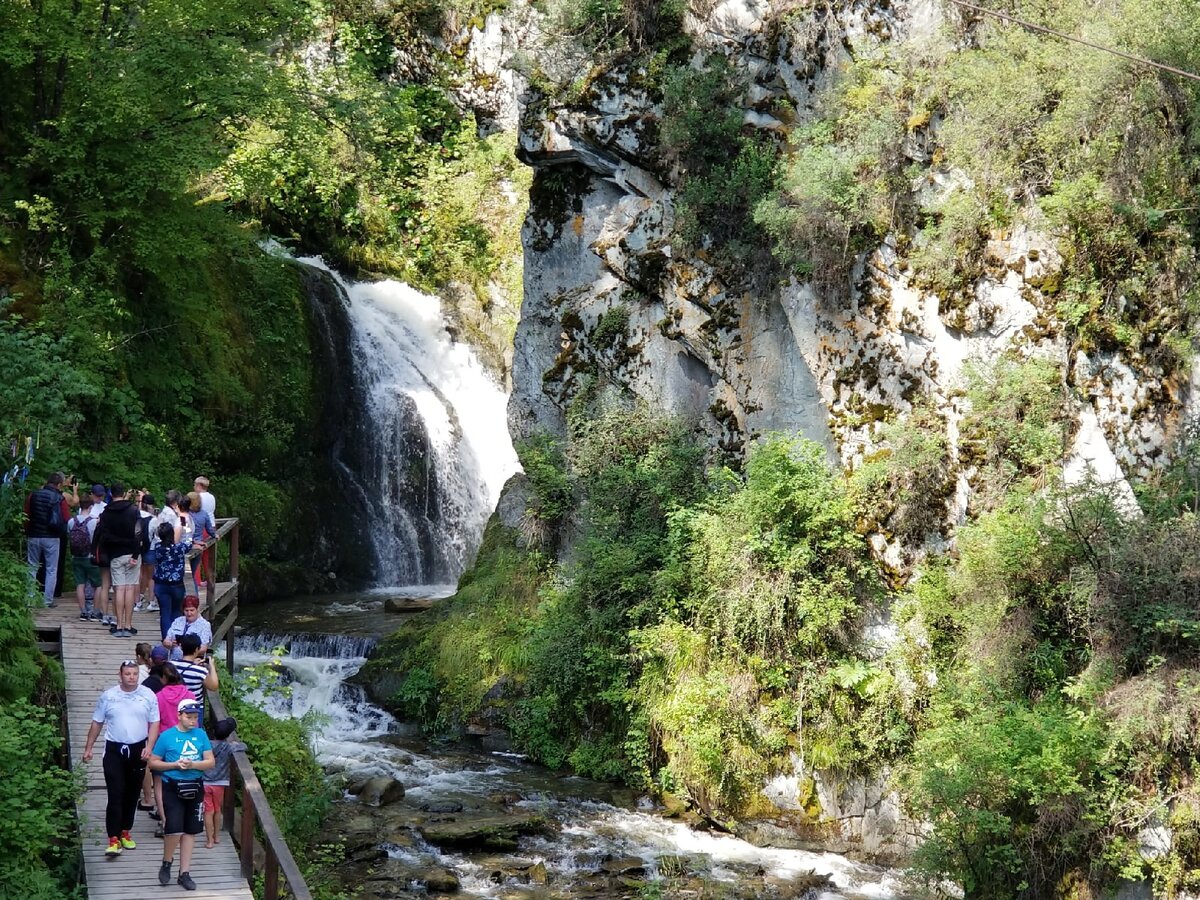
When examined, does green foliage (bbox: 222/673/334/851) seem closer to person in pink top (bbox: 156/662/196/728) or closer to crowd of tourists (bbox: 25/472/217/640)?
crowd of tourists (bbox: 25/472/217/640)

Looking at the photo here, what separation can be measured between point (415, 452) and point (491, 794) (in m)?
10.7

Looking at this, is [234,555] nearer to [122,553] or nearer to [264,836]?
[122,553]

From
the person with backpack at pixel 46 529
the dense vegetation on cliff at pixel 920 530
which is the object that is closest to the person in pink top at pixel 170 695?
the person with backpack at pixel 46 529

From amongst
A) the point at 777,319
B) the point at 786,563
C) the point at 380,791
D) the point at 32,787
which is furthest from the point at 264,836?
the point at 777,319

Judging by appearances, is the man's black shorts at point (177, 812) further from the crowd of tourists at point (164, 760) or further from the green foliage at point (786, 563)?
the green foliage at point (786, 563)

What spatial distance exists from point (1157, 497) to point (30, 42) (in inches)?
600

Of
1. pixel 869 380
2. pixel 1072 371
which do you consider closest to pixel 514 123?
pixel 869 380

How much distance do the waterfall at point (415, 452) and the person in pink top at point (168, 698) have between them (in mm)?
14651

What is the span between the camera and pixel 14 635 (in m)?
11.6

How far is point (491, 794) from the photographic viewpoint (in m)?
15.6

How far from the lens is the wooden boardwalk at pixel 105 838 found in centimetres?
889

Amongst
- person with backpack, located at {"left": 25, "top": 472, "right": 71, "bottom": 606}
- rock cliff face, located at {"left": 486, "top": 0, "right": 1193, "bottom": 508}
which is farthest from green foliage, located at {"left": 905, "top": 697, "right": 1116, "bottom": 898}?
person with backpack, located at {"left": 25, "top": 472, "right": 71, "bottom": 606}

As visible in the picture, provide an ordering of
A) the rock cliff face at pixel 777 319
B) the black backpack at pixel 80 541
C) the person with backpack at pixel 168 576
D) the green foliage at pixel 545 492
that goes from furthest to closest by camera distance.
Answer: the green foliage at pixel 545 492 → the rock cliff face at pixel 777 319 → the black backpack at pixel 80 541 → the person with backpack at pixel 168 576

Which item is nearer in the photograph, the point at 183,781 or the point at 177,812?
the point at 177,812
